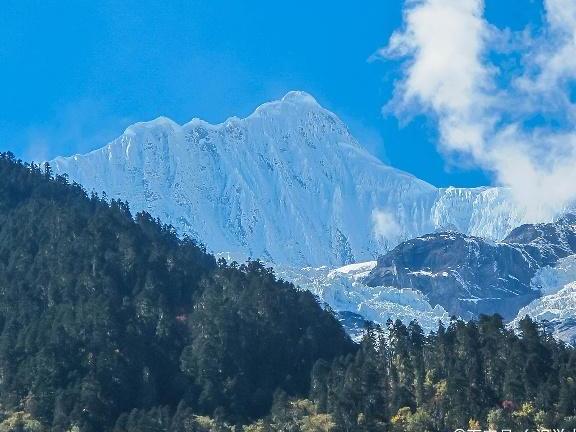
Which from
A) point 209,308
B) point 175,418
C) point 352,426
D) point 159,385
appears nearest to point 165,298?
point 209,308

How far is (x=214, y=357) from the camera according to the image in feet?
506

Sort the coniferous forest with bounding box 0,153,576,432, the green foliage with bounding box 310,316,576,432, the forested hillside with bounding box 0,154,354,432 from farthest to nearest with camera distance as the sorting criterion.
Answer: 1. the forested hillside with bounding box 0,154,354,432
2. the coniferous forest with bounding box 0,153,576,432
3. the green foliage with bounding box 310,316,576,432

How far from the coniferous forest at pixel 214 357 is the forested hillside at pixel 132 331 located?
0.23m

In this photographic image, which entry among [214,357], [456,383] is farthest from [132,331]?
[456,383]

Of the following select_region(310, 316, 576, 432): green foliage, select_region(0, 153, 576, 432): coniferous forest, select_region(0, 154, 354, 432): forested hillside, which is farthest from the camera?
select_region(0, 154, 354, 432): forested hillside

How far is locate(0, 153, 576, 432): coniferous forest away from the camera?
442 feet

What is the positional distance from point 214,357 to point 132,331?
1163 centimetres

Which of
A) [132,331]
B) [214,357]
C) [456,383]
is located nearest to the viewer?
[456,383]

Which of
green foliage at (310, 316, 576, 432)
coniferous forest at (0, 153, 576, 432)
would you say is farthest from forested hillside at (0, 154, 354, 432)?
green foliage at (310, 316, 576, 432)

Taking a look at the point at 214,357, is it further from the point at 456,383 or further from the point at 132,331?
the point at 456,383

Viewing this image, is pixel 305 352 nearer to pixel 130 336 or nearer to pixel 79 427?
pixel 130 336

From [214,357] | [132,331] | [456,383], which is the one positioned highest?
[132,331]

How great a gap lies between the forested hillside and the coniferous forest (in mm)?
226

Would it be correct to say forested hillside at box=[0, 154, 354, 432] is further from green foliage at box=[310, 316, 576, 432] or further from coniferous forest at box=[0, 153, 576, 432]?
green foliage at box=[310, 316, 576, 432]
